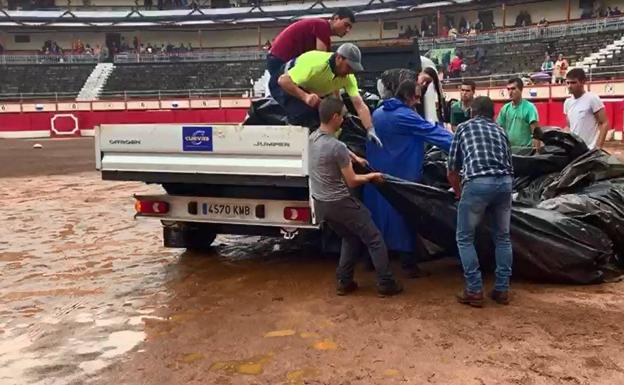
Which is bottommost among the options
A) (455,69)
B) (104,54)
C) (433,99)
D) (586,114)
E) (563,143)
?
(563,143)

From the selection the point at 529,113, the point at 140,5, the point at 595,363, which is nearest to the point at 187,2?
the point at 140,5

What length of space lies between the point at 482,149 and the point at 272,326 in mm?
1733

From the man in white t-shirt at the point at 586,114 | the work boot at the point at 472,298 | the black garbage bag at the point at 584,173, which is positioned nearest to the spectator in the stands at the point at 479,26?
the man in white t-shirt at the point at 586,114

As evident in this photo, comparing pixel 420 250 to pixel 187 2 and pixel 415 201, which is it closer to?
pixel 415 201

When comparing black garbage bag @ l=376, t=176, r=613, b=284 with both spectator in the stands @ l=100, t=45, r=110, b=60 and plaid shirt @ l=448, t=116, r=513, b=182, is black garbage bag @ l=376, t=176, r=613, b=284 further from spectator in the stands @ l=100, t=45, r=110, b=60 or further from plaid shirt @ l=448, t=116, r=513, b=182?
spectator in the stands @ l=100, t=45, r=110, b=60

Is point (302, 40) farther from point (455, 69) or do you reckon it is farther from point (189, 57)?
point (189, 57)

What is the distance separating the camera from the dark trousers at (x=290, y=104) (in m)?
5.30

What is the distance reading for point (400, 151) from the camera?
487cm

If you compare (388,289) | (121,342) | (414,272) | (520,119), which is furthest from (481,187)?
(520,119)

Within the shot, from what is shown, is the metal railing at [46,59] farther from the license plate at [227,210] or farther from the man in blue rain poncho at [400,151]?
the man in blue rain poncho at [400,151]

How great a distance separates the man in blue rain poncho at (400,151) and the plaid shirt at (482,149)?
15.8 inches

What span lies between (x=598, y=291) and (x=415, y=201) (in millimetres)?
1404

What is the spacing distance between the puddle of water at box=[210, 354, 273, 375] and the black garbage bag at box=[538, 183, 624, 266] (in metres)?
2.53

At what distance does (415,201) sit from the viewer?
15.5 feet
